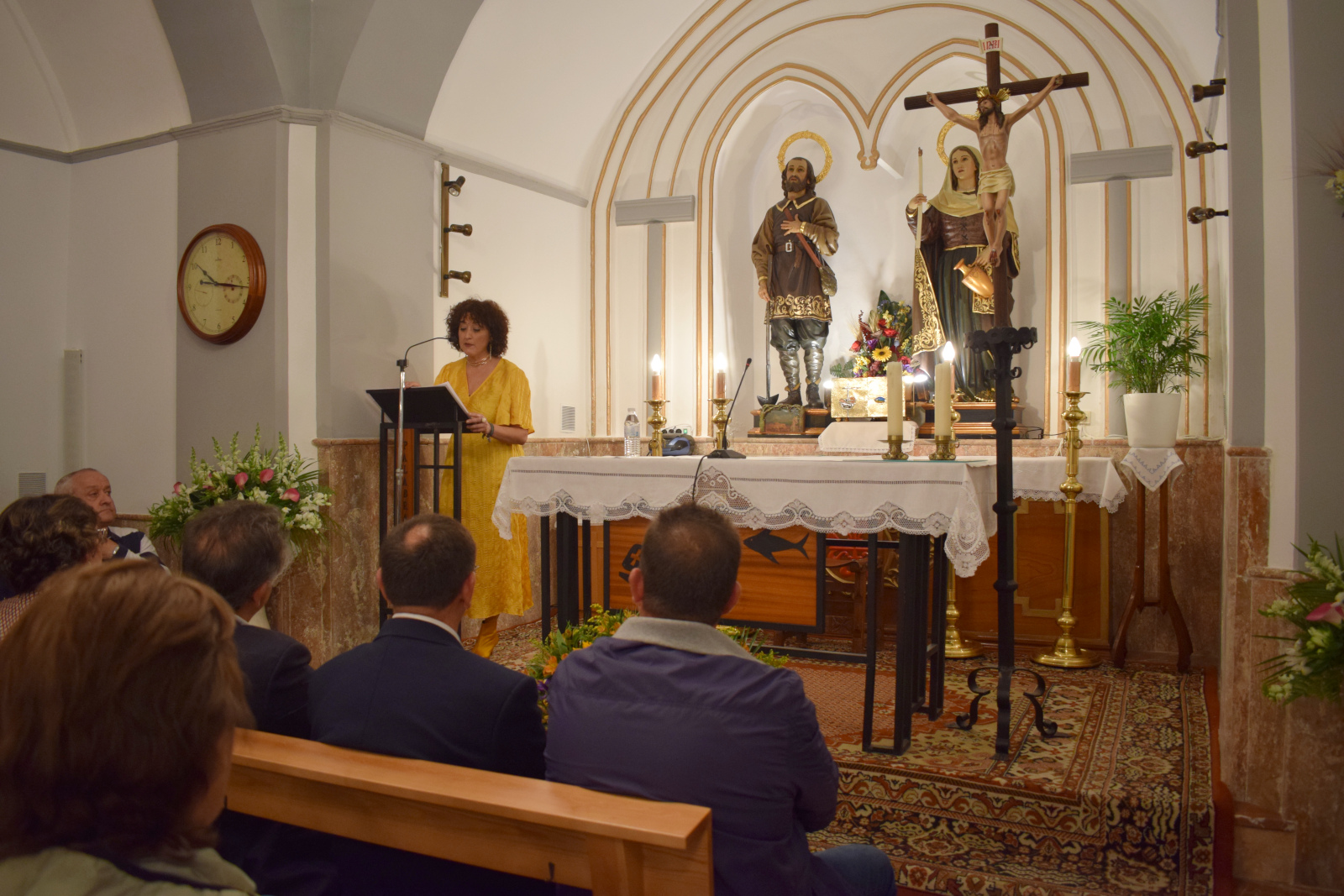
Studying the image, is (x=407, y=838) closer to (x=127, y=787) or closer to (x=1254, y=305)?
(x=127, y=787)

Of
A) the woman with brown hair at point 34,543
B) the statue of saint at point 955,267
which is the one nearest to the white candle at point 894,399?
the woman with brown hair at point 34,543

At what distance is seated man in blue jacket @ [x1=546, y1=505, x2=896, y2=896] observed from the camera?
5.22ft

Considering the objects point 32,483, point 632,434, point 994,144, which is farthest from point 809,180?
point 32,483

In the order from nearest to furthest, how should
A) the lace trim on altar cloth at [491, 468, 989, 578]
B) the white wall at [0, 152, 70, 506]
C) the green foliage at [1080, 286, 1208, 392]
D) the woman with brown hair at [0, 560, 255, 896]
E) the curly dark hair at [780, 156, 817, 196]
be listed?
the woman with brown hair at [0, 560, 255, 896] → the lace trim on altar cloth at [491, 468, 989, 578] → the green foliage at [1080, 286, 1208, 392] → the white wall at [0, 152, 70, 506] → the curly dark hair at [780, 156, 817, 196]

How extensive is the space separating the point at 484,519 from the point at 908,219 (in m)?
3.73

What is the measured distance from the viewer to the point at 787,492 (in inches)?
146

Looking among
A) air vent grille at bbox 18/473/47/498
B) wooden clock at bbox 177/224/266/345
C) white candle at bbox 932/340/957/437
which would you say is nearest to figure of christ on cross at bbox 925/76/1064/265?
white candle at bbox 932/340/957/437

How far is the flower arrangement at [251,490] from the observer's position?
4930 millimetres

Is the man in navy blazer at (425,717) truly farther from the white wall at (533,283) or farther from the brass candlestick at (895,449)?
the white wall at (533,283)

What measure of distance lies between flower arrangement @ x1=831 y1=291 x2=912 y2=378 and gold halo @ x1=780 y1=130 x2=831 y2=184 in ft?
3.63

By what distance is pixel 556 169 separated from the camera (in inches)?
291

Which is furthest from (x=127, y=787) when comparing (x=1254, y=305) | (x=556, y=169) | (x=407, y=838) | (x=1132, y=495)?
(x=556, y=169)

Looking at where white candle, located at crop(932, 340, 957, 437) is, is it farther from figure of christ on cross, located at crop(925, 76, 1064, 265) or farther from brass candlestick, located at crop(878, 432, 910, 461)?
figure of christ on cross, located at crop(925, 76, 1064, 265)

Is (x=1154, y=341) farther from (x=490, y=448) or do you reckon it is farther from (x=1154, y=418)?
(x=490, y=448)
